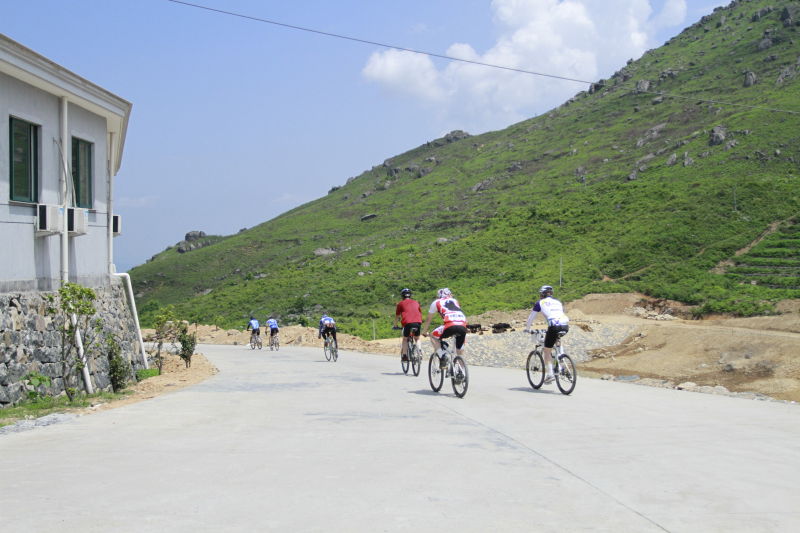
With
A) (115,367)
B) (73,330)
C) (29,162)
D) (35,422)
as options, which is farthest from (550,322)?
(29,162)

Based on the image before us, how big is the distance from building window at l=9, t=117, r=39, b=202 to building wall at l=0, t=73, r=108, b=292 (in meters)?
0.11

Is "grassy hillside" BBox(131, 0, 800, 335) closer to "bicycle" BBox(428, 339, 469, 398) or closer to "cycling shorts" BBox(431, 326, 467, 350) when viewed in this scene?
"bicycle" BBox(428, 339, 469, 398)

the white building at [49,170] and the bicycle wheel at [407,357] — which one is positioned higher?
the white building at [49,170]

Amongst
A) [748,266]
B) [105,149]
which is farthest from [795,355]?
[748,266]

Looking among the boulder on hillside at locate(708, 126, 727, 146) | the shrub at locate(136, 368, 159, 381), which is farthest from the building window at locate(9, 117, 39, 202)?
the boulder on hillside at locate(708, 126, 727, 146)

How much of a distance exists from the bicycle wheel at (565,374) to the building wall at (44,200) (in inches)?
398

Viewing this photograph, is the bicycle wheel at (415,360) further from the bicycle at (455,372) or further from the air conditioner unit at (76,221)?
the air conditioner unit at (76,221)

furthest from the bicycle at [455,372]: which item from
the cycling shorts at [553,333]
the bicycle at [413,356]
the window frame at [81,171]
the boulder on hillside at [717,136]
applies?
the boulder on hillside at [717,136]

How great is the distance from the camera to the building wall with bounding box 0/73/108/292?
43.8 ft

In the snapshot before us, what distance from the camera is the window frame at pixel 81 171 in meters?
16.5

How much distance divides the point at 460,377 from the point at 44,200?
878cm

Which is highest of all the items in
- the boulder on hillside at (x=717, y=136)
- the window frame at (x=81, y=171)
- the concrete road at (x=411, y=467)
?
the boulder on hillside at (x=717, y=136)

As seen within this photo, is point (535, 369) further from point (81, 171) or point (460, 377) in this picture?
point (81, 171)

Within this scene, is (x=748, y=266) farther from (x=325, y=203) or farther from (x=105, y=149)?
(x=325, y=203)
